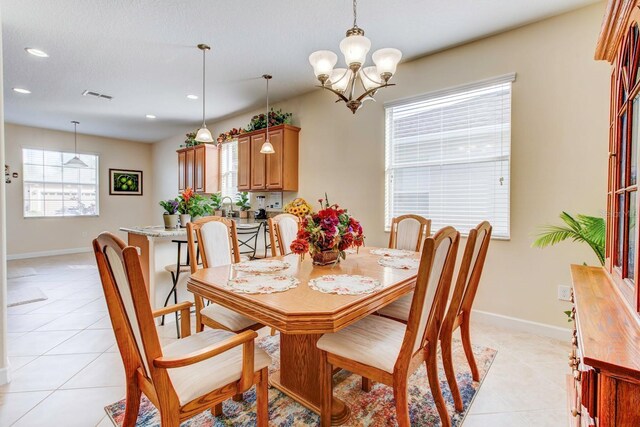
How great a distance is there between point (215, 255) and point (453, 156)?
7.89 ft

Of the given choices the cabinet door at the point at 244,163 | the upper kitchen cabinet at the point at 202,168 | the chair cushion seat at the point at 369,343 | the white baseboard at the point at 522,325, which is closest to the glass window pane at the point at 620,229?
the chair cushion seat at the point at 369,343

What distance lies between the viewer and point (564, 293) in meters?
2.54

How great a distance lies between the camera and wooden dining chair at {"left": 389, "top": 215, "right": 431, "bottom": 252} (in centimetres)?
274

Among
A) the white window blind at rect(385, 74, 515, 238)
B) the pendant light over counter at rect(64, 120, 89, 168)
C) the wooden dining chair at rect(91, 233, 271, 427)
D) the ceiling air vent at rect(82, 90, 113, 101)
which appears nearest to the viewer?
the wooden dining chair at rect(91, 233, 271, 427)

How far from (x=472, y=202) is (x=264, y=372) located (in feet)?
8.23

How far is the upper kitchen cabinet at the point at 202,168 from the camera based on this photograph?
18.3ft

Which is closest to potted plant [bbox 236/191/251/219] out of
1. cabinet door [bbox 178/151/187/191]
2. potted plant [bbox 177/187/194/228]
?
cabinet door [bbox 178/151/187/191]

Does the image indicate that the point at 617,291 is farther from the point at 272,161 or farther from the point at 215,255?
the point at 272,161

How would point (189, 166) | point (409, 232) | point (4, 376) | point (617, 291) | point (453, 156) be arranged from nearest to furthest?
1. point (617, 291)
2. point (4, 376)
3. point (409, 232)
4. point (453, 156)
5. point (189, 166)

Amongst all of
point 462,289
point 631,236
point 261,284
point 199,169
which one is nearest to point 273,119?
point 199,169

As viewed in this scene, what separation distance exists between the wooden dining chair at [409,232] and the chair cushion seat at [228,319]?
155 centimetres

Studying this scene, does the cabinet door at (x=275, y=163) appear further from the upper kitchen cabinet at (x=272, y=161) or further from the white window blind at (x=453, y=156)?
the white window blind at (x=453, y=156)

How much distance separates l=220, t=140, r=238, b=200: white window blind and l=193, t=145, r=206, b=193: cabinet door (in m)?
0.32

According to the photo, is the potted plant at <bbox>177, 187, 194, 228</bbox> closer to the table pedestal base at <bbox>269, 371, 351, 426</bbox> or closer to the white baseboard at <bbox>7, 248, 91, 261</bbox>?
the table pedestal base at <bbox>269, 371, 351, 426</bbox>
